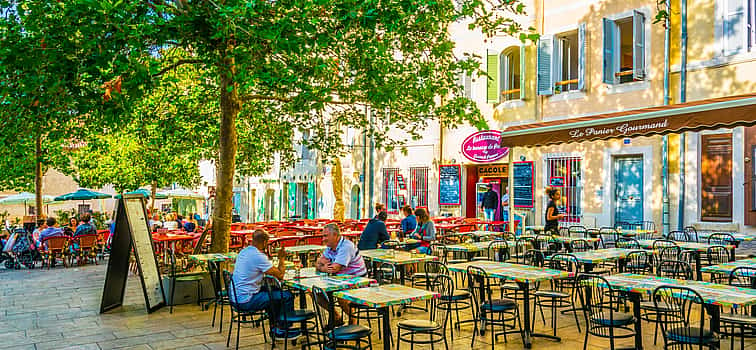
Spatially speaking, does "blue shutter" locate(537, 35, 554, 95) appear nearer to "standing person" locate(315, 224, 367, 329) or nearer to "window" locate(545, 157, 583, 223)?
"window" locate(545, 157, 583, 223)

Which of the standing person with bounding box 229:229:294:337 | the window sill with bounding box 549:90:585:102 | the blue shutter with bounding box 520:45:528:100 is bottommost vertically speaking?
the standing person with bounding box 229:229:294:337

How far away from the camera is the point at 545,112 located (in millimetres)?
16609

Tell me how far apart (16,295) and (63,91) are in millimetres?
5128

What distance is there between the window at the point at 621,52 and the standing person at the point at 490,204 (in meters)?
4.96

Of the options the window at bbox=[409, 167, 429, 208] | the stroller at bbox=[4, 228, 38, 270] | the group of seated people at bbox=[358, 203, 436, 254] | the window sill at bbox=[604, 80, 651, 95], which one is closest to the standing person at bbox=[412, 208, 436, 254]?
the group of seated people at bbox=[358, 203, 436, 254]

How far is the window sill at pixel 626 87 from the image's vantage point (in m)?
14.3

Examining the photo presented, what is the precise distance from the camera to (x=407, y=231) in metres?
12.3

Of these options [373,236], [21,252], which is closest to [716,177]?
[373,236]

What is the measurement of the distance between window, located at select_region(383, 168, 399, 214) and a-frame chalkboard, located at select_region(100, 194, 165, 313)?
12.6m

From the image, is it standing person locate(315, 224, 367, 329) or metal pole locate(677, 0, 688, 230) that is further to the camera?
metal pole locate(677, 0, 688, 230)

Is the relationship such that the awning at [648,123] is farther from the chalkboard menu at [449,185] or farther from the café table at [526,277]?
the chalkboard menu at [449,185]

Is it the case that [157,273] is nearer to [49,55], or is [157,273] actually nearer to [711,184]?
[49,55]

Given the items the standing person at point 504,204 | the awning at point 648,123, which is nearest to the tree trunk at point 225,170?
the awning at point 648,123

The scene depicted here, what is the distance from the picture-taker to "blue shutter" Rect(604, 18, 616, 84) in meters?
15.0
